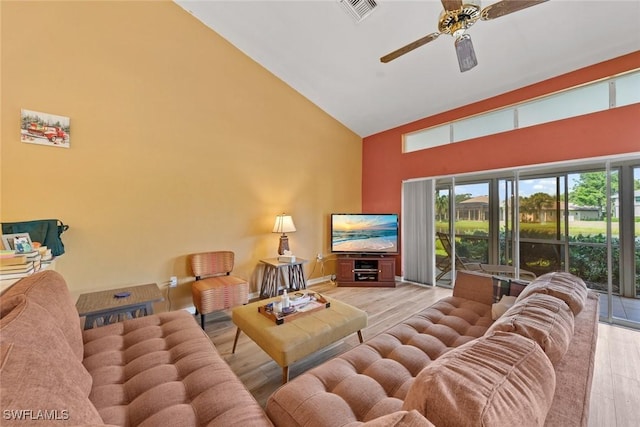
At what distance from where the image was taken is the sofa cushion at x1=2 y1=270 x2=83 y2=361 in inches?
48.8

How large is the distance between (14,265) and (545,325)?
292 centimetres

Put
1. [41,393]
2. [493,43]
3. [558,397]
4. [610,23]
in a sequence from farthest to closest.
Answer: [493,43] → [610,23] → [558,397] → [41,393]

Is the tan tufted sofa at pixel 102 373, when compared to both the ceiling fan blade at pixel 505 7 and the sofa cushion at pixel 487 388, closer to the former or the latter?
the sofa cushion at pixel 487 388

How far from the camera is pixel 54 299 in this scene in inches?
53.2

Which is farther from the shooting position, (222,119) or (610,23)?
(222,119)

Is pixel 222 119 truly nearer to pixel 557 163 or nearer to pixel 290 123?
pixel 290 123

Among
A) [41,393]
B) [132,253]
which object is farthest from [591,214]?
[132,253]

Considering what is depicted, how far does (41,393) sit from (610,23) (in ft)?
15.3

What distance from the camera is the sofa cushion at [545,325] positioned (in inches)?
38.6

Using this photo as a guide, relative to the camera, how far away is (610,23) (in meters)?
2.42

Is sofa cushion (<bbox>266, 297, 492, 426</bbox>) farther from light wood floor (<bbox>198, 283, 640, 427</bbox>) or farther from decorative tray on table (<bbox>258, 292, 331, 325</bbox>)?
light wood floor (<bbox>198, 283, 640, 427</bbox>)

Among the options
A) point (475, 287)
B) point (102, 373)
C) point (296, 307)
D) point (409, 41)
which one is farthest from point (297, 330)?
point (409, 41)

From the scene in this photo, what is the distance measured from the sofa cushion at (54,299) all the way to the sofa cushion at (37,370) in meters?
0.10
